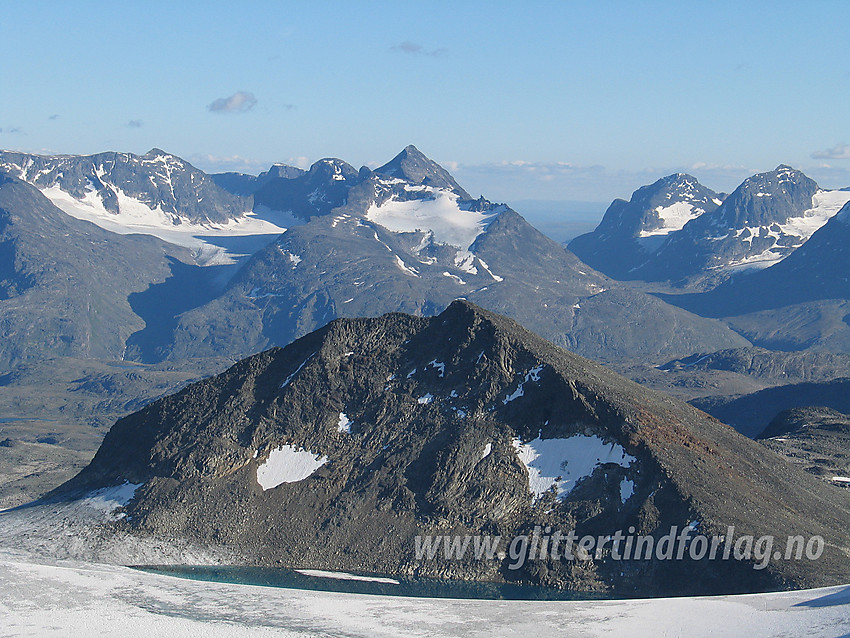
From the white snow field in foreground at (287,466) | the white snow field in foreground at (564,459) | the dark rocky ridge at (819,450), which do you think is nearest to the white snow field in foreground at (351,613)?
the white snow field in foreground at (564,459)

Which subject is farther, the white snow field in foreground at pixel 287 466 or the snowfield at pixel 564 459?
the white snow field in foreground at pixel 287 466

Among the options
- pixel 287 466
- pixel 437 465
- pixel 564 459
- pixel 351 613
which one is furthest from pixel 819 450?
pixel 351 613

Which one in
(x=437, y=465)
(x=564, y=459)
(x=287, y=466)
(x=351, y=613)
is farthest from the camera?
(x=287, y=466)

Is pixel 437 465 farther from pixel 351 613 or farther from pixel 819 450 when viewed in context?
pixel 819 450

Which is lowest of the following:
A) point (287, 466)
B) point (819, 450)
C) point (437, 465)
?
point (287, 466)

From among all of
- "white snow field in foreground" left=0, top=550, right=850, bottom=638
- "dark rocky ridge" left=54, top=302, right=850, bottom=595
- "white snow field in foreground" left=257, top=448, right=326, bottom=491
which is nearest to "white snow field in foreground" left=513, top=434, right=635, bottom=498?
"dark rocky ridge" left=54, top=302, right=850, bottom=595

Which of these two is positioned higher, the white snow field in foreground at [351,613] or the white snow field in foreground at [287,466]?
the white snow field in foreground at [287,466]

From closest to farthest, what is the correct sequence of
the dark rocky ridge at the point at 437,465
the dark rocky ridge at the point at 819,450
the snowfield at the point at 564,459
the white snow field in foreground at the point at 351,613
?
the white snow field in foreground at the point at 351,613
the dark rocky ridge at the point at 437,465
the snowfield at the point at 564,459
the dark rocky ridge at the point at 819,450

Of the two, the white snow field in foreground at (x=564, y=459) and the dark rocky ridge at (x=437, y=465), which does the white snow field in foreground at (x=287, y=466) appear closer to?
the dark rocky ridge at (x=437, y=465)
